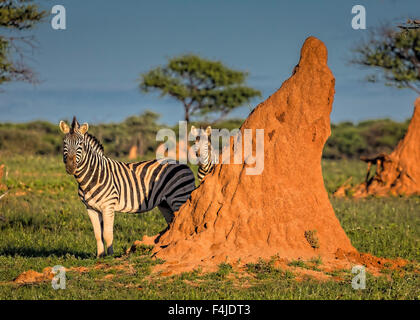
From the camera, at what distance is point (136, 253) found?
901 cm

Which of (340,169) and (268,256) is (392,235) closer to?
(268,256)

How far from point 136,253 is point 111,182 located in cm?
200

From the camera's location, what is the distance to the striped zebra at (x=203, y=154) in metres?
12.5

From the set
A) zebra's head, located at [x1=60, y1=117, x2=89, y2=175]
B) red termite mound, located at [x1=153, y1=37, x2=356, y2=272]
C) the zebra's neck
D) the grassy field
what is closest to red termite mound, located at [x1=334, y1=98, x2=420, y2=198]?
the grassy field

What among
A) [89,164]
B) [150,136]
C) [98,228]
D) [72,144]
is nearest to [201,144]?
[89,164]

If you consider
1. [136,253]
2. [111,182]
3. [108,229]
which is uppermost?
[111,182]

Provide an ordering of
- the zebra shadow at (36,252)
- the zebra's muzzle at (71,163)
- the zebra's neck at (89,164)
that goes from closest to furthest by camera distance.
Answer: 1. the zebra's muzzle at (71,163)
2. the zebra's neck at (89,164)
3. the zebra shadow at (36,252)

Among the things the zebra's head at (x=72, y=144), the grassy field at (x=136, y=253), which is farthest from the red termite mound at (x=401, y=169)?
the zebra's head at (x=72, y=144)

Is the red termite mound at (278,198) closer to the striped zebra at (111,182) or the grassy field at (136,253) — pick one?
the grassy field at (136,253)

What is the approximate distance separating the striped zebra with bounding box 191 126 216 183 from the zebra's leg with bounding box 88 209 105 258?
261cm

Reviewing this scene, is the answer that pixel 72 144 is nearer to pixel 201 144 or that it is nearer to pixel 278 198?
pixel 278 198

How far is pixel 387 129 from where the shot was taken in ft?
176

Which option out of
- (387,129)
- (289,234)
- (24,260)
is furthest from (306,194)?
(387,129)

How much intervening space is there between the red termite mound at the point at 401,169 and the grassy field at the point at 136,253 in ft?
3.51
